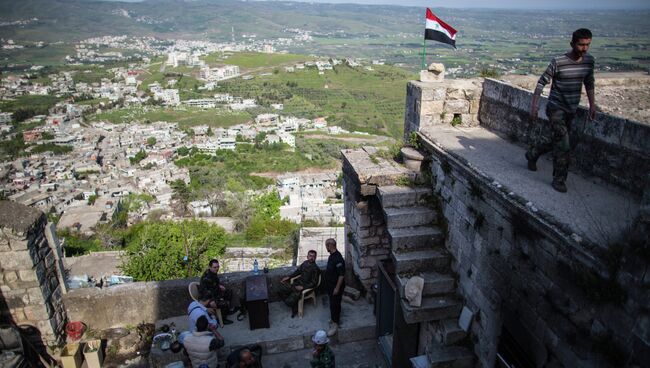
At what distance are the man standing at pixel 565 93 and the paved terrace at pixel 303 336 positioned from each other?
3.72 metres

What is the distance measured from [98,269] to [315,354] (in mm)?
15539

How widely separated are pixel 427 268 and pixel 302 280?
2.18 meters

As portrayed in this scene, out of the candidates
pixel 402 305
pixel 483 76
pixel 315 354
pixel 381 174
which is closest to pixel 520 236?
pixel 402 305

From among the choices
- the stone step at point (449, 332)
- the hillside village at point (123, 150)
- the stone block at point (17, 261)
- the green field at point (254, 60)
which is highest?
the stone block at point (17, 261)

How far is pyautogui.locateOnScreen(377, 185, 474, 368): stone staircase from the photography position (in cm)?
479

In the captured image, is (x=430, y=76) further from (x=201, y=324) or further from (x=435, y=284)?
(x=201, y=324)

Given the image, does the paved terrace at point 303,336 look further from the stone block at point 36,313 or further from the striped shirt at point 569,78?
the striped shirt at point 569,78

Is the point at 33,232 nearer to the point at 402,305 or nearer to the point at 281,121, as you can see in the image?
the point at 402,305

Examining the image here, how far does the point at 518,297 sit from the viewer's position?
385 cm

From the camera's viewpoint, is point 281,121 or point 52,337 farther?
point 281,121

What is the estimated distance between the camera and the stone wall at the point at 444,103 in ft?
20.5

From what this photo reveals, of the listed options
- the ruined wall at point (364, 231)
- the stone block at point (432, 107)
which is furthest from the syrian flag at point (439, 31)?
the ruined wall at point (364, 231)

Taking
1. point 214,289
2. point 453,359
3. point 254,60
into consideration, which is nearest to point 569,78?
point 453,359

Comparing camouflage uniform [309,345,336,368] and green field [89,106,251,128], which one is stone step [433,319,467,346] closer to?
camouflage uniform [309,345,336,368]
